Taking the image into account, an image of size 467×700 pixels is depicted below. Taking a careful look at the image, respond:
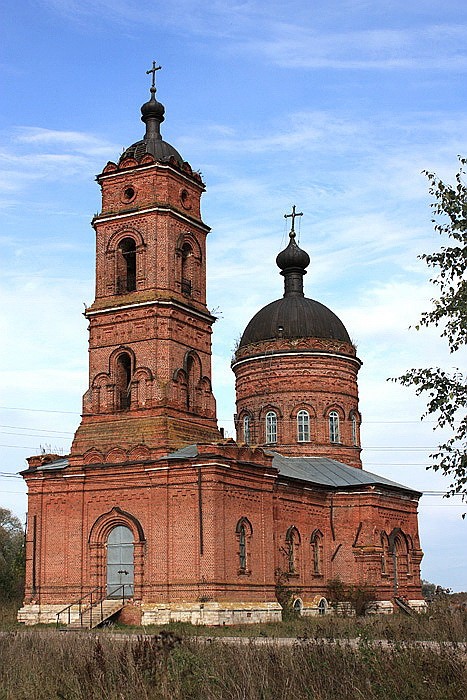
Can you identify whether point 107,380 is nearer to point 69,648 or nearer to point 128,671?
point 69,648

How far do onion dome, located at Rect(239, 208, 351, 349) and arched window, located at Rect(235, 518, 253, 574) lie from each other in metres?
13.9

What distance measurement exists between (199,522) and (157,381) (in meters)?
4.85

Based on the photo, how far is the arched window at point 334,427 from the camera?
4356 cm

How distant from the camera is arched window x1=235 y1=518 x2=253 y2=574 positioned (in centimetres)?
3102

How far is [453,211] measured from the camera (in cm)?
1366

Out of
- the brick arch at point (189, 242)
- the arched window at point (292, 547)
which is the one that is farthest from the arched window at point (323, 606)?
the brick arch at point (189, 242)

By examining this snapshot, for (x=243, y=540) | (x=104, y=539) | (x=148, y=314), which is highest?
(x=148, y=314)

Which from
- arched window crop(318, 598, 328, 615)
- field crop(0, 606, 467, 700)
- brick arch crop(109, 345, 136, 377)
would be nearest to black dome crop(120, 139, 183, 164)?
brick arch crop(109, 345, 136, 377)

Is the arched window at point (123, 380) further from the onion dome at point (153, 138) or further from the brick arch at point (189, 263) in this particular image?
the onion dome at point (153, 138)

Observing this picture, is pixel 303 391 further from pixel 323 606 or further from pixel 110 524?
pixel 110 524

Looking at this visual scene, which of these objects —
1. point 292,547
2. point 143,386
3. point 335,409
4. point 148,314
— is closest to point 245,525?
point 292,547

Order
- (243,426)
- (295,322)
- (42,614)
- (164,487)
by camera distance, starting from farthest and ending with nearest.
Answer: (243,426), (295,322), (42,614), (164,487)

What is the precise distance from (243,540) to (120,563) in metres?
3.85

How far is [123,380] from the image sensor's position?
1314 inches
